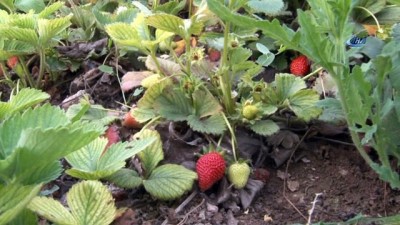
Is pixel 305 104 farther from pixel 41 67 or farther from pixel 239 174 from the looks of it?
pixel 41 67

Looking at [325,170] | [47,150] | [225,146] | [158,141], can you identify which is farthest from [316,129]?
[47,150]

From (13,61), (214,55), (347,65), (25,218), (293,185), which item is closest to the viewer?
(25,218)

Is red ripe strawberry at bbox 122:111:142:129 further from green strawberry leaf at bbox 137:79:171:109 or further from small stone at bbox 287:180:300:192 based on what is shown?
small stone at bbox 287:180:300:192

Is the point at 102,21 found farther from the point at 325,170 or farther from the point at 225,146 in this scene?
the point at 325,170

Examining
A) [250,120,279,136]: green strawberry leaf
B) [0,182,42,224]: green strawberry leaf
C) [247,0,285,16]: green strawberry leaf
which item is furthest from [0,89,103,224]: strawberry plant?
[247,0,285,16]: green strawberry leaf

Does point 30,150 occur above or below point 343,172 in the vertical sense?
above

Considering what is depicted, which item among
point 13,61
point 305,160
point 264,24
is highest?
point 264,24

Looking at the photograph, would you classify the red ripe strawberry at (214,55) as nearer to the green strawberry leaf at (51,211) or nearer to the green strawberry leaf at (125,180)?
the green strawberry leaf at (125,180)

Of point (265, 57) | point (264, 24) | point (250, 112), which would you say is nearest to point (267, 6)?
point (265, 57)
